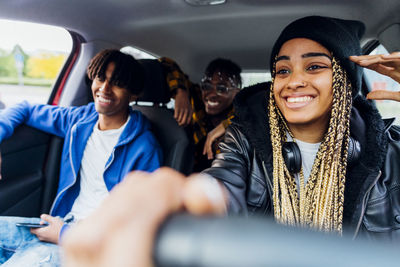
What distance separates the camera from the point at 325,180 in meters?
1.04

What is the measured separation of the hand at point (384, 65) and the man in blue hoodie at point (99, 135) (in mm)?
1070

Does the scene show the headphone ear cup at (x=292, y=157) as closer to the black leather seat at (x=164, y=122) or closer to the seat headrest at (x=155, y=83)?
the black leather seat at (x=164, y=122)

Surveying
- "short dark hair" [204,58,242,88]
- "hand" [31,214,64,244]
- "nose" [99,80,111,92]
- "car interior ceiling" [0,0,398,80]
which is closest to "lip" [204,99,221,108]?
"short dark hair" [204,58,242,88]

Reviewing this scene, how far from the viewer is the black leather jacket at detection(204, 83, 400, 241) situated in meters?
0.98

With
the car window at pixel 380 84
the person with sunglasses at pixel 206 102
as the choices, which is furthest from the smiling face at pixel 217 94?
the car window at pixel 380 84

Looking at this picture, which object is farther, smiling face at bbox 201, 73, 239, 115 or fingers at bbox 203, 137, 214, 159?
smiling face at bbox 201, 73, 239, 115

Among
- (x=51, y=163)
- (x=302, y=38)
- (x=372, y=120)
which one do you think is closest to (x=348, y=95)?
(x=372, y=120)

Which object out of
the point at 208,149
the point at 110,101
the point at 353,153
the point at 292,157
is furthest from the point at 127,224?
the point at 208,149

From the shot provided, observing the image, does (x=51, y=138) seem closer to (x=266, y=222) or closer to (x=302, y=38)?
(x=302, y=38)

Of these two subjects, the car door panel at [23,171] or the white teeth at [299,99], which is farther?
the car door panel at [23,171]

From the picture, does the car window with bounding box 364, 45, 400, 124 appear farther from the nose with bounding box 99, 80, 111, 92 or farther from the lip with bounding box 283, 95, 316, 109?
the nose with bounding box 99, 80, 111, 92

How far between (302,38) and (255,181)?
59 centimetres

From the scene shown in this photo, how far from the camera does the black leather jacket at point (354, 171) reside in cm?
98

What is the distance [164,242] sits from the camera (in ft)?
0.78
